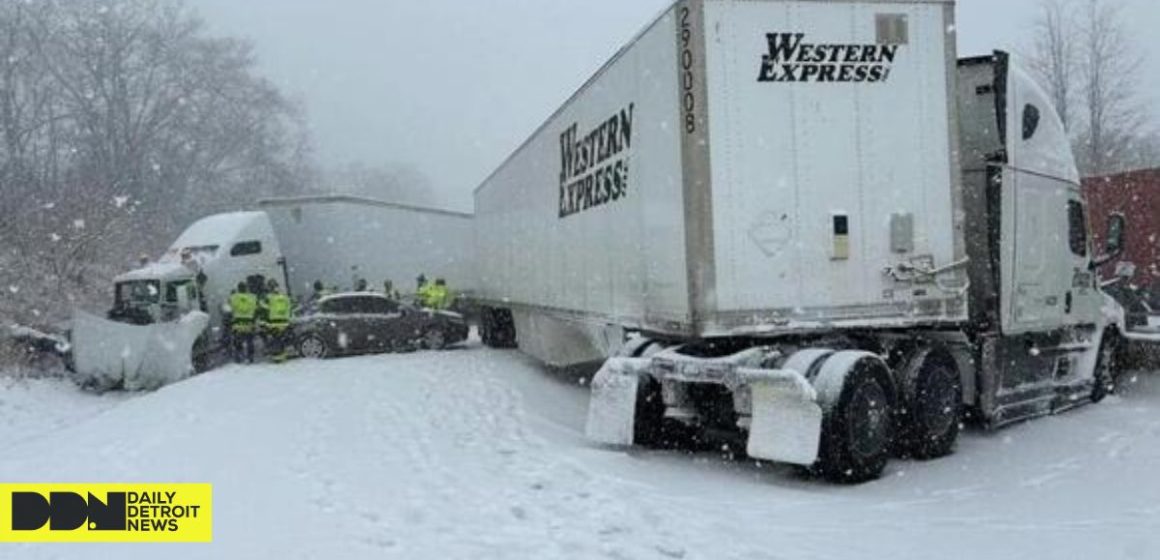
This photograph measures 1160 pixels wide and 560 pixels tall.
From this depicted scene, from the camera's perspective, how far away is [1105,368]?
11078mm

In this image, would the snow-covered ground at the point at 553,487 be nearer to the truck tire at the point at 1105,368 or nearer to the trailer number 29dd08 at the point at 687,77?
the truck tire at the point at 1105,368

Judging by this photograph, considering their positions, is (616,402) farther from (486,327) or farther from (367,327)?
(486,327)

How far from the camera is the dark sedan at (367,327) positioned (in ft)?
62.7

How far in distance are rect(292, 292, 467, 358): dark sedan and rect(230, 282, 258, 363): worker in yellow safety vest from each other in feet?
3.01

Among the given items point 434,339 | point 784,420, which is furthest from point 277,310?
point 784,420

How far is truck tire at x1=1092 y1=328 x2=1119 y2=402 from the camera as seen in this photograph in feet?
36.0

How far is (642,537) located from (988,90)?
6.06 m

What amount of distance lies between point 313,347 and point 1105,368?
13.6 meters

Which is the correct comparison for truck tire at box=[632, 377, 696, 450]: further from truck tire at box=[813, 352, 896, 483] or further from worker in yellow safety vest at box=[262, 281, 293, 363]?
worker in yellow safety vest at box=[262, 281, 293, 363]

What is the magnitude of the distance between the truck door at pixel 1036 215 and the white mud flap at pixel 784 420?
2972 mm

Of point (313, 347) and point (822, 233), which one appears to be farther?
point (313, 347)

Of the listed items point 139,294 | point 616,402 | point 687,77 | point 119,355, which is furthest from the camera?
point 139,294

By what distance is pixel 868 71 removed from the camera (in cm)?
798

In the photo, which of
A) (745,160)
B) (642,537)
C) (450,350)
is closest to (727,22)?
(745,160)
